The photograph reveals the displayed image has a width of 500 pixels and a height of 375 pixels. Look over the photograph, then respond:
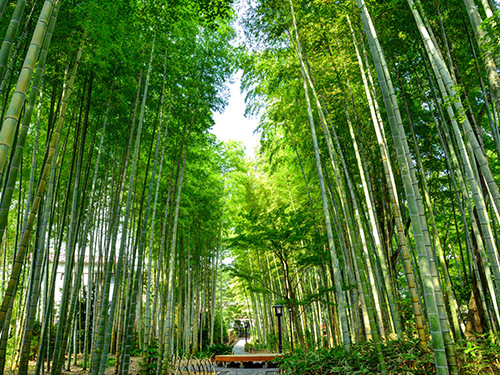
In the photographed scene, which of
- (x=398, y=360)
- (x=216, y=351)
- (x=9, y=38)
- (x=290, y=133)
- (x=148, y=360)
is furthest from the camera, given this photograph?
(x=216, y=351)

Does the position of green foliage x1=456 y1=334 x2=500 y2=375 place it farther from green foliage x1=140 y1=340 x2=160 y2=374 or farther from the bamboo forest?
green foliage x1=140 y1=340 x2=160 y2=374

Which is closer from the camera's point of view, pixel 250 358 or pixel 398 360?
pixel 398 360

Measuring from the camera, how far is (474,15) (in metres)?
2.07

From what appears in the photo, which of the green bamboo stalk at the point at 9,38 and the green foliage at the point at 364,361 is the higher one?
the green bamboo stalk at the point at 9,38

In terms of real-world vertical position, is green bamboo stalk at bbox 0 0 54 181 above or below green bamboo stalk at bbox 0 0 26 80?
below

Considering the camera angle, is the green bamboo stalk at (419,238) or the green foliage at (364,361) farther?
the green foliage at (364,361)

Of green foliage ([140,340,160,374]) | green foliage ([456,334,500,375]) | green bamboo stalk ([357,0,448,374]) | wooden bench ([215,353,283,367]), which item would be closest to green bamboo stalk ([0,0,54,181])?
green bamboo stalk ([357,0,448,374])

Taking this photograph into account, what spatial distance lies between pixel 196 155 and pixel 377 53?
4612mm

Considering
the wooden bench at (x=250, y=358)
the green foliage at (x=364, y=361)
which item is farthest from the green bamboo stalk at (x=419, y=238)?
the wooden bench at (x=250, y=358)

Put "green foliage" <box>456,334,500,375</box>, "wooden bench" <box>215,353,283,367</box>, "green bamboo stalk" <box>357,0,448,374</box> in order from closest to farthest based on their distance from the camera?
"green bamboo stalk" <box>357,0,448,374</box>
"green foliage" <box>456,334,500,375</box>
"wooden bench" <box>215,353,283,367</box>

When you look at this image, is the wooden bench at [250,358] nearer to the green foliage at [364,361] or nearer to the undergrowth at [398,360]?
the green foliage at [364,361]

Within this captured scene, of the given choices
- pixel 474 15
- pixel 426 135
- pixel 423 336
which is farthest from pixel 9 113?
pixel 426 135

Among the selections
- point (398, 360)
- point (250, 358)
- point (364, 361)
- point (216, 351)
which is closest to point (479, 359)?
point (398, 360)

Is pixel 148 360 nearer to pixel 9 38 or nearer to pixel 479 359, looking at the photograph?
pixel 479 359
